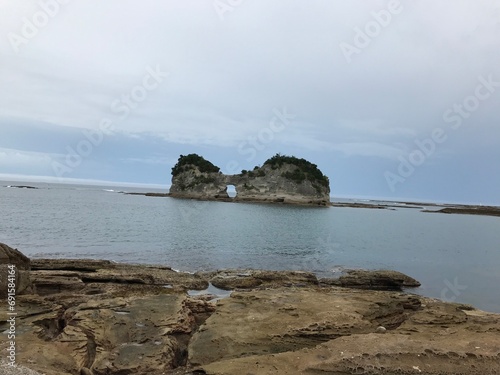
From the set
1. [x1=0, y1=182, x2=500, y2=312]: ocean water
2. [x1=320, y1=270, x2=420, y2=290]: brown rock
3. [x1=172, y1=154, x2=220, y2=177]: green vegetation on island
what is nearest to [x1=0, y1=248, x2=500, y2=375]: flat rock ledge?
[x1=320, y1=270, x2=420, y2=290]: brown rock

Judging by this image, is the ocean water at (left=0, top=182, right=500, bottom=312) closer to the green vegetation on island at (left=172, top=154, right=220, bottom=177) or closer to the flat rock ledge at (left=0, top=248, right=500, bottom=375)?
the flat rock ledge at (left=0, top=248, right=500, bottom=375)

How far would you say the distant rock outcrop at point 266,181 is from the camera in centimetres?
12656

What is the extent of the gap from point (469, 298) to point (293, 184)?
10712 cm

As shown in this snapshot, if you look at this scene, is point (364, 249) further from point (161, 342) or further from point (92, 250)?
point (161, 342)

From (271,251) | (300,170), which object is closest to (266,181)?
(300,170)

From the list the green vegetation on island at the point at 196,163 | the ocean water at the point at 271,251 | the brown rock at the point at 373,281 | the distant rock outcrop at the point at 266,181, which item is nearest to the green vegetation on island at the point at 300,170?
the distant rock outcrop at the point at 266,181

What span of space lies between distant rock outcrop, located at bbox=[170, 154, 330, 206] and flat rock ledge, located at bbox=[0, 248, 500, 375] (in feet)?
374

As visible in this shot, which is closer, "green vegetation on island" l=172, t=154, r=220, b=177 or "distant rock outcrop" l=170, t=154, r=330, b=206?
"distant rock outcrop" l=170, t=154, r=330, b=206

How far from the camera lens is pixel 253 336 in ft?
29.7

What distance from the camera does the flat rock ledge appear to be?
24.3 ft

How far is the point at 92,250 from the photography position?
28.8 metres

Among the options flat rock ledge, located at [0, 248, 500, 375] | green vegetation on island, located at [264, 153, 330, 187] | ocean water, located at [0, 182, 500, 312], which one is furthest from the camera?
green vegetation on island, located at [264, 153, 330, 187]

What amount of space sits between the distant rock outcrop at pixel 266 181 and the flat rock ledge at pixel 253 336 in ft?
374

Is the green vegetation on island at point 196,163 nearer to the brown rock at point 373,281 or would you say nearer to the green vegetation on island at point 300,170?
the green vegetation on island at point 300,170
